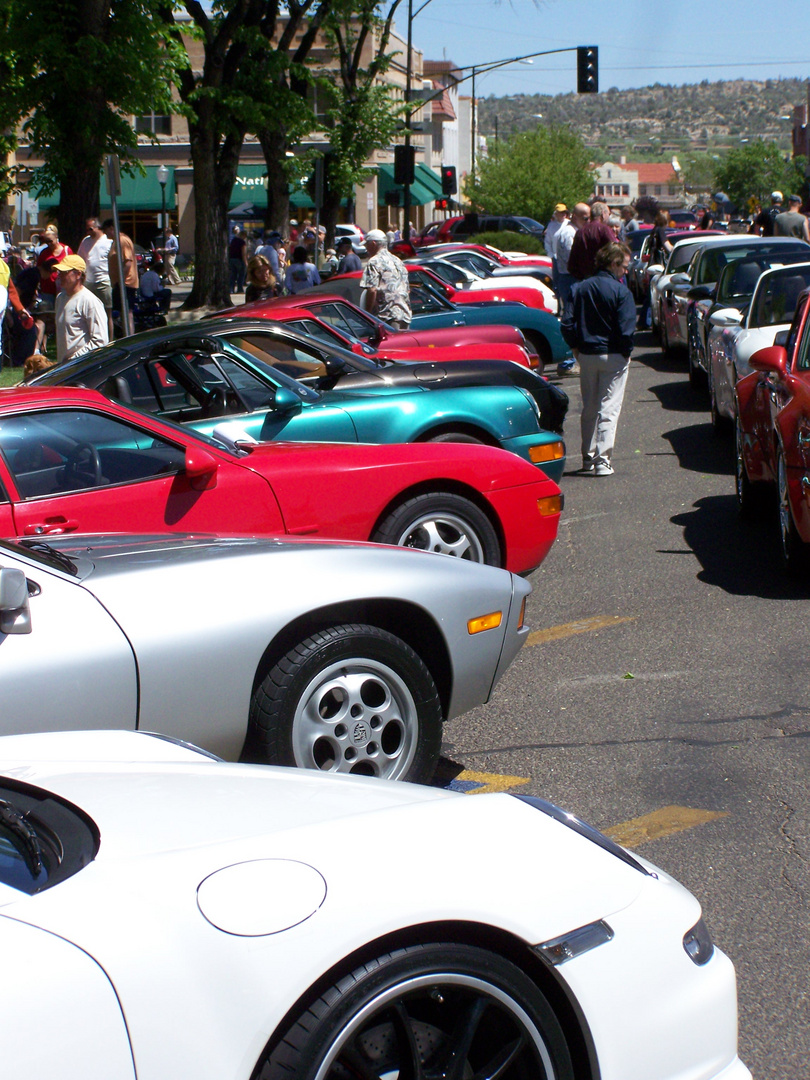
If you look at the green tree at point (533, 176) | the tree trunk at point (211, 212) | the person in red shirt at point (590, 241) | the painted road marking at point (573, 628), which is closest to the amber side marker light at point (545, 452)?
the painted road marking at point (573, 628)

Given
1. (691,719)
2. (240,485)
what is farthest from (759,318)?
(240,485)

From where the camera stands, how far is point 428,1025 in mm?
2139

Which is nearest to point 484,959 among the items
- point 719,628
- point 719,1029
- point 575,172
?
point 719,1029

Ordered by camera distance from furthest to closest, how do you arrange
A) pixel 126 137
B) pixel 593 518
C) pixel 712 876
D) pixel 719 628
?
1. pixel 126 137
2. pixel 593 518
3. pixel 719 628
4. pixel 712 876

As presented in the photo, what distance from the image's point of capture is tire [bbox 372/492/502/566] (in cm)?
593

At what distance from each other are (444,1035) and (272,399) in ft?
16.1

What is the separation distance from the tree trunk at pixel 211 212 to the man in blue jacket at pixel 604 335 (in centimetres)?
1459

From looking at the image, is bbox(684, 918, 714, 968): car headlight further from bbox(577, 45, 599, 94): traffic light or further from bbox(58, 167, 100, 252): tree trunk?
bbox(577, 45, 599, 94): traffic light

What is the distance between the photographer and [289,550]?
4.00 meters

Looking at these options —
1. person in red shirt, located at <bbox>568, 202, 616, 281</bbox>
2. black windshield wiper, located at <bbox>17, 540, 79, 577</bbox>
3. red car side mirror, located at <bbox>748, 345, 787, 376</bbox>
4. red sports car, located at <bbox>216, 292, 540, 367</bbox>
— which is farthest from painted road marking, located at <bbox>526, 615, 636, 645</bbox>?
person in red shirt, located at <bbox>568, 202, 616, 281</bbox>

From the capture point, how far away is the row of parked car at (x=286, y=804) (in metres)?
1.92

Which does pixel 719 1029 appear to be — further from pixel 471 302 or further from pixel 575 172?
pixel 575 172

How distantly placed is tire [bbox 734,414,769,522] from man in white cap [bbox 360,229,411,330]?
18.5ft

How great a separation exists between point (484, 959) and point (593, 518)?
6816mm
